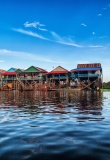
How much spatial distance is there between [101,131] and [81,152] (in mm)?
2523

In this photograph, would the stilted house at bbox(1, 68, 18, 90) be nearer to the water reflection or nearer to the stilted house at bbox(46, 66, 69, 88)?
the stilted house at bbox(46, 66, 69, 88)

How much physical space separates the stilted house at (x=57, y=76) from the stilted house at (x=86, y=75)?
2.52 m

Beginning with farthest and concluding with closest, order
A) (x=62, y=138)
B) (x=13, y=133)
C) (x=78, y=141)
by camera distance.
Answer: (x=13, y=133) → (x=62, y=138) → (x=78, y=141)

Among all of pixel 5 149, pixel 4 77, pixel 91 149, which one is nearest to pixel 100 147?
pixel 91 149

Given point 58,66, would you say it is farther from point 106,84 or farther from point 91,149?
point 91,149

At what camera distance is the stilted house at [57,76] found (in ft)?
215

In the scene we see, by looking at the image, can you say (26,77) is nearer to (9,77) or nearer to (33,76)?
(33,76)

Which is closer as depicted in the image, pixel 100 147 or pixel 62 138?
pixel 100 147

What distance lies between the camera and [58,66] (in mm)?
68000

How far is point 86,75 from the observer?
63125 millimetres

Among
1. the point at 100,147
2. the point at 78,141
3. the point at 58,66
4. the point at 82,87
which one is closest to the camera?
the point at 100,147

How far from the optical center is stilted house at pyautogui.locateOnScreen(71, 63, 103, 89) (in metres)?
62.0

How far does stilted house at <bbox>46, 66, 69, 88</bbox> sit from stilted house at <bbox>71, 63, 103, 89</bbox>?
8.28ft

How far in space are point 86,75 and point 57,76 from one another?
31.4 ft
